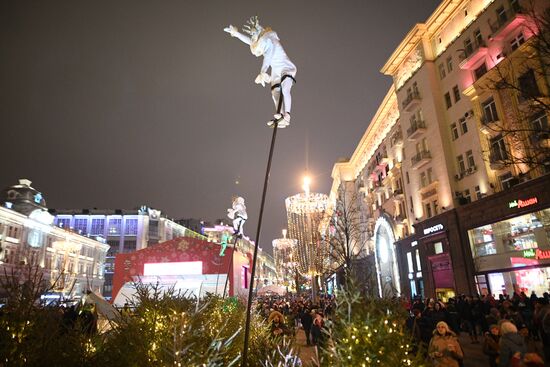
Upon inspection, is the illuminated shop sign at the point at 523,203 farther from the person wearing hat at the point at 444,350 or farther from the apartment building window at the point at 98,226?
the apartment building window at the point at 98,226

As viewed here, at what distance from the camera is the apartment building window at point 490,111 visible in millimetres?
22644

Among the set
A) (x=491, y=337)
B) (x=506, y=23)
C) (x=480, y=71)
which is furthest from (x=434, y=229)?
(x=491, y=337)

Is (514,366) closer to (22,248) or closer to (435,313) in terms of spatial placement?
(435,313)

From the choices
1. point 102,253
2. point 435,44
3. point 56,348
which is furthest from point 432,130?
point 102,253

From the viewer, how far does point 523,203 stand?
19.6 metres

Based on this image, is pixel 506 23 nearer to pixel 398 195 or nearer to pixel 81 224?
pixel 398 195

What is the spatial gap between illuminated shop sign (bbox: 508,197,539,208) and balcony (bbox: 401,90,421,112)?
1326 cm

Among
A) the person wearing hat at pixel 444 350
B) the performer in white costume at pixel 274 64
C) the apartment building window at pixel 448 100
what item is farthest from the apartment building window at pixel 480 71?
the performer in white costume at pixel 274 64

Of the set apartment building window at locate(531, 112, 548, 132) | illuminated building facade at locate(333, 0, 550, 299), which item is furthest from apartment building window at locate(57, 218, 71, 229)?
apartment building window at locate(531, 112, 548, 132)

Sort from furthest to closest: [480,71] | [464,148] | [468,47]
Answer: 1. [464,148]
2. [468,47]
3. [480,71]

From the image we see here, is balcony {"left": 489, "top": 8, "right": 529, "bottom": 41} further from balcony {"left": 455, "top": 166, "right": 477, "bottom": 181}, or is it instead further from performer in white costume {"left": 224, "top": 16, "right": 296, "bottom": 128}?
performer in white costume {"left": 224, "top": 16, "right": 296, "bottom": 128}

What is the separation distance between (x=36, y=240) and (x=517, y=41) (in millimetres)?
53660

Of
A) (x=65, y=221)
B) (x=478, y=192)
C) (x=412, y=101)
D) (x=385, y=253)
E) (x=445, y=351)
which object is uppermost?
(x=65, y=221)

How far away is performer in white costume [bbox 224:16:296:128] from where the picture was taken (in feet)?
16.7
